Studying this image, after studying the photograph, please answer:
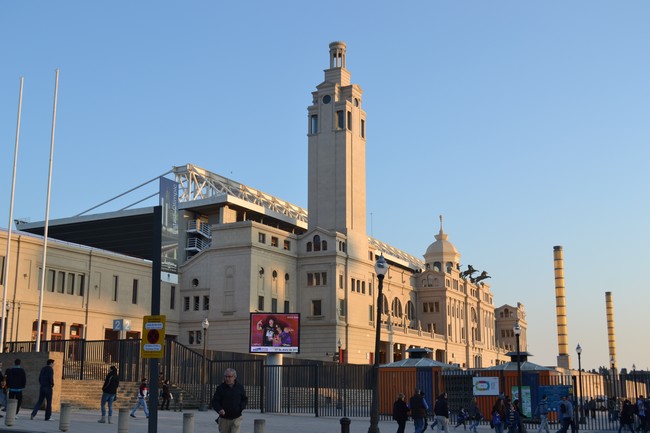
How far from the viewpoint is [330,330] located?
8062 cm

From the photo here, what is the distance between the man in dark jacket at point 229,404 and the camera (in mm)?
15297

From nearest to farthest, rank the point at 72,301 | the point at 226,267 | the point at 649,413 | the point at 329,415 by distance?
the point at 649,413 → the point at 329,415 → the point at 72,301 → the point at 226,267

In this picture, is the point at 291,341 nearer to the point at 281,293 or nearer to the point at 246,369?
the point at 246,369

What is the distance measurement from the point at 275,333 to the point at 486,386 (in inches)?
553

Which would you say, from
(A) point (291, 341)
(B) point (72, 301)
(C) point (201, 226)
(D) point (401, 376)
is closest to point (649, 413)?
(D) point (401, 376)

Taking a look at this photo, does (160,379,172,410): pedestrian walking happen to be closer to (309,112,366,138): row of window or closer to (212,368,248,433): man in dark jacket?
(212,368,248,433): man in dark jacket

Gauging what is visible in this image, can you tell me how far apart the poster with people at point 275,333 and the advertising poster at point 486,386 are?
11.9 metres

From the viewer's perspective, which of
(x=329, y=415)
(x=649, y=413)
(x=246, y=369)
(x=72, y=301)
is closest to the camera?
(x=649, y=413)

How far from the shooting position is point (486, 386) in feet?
126

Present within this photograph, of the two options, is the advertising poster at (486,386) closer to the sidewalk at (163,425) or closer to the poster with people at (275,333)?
the sidewalk at (163,425)

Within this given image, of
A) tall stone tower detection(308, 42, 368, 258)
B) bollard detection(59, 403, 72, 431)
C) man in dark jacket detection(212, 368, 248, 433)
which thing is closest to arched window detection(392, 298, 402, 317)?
tall stone tower detection(308, 42, 368, 258)

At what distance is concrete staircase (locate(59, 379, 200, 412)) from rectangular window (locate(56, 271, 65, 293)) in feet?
82.3

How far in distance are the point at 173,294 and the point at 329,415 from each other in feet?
141

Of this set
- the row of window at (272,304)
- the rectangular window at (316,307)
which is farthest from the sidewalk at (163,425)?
the rectangular window at (316,307)
